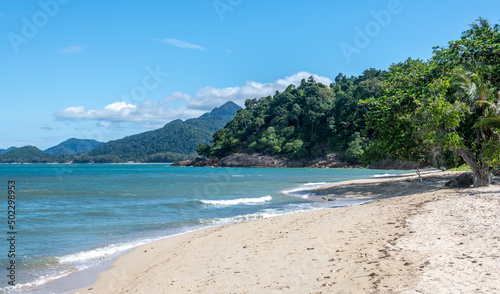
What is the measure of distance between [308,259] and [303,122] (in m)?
98.0

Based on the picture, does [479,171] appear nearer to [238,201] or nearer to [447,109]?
[447,109]

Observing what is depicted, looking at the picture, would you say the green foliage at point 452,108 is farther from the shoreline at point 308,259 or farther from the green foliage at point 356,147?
the green foliage at point 356,147

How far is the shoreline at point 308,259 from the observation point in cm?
504

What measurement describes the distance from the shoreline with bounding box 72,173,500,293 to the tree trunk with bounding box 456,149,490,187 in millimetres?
6008

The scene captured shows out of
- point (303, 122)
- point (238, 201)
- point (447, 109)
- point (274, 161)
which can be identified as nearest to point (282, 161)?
point (274, 161)

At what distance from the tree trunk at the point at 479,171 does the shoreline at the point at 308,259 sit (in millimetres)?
6008

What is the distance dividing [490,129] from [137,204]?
60.0 ft

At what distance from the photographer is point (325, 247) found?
722 centimetres

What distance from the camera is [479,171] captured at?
53.5ft

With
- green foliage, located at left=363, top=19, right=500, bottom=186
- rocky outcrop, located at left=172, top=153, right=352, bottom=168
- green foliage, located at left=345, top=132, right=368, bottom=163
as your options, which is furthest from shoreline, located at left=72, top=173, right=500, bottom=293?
rocky outcrop, located at left=172, top=153, right=352, bottom=168

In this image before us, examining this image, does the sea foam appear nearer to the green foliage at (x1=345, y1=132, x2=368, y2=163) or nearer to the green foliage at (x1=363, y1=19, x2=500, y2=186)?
the green foliage at (x1=363, y1=19, x2=500, y2=186)

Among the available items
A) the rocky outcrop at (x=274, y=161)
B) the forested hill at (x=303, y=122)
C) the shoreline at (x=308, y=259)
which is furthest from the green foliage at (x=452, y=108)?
the rocky outcrop at (x=274, y=161)

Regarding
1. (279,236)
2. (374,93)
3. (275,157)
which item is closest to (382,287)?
(279,236)

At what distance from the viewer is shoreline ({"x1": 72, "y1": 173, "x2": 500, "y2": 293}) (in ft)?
16.5
